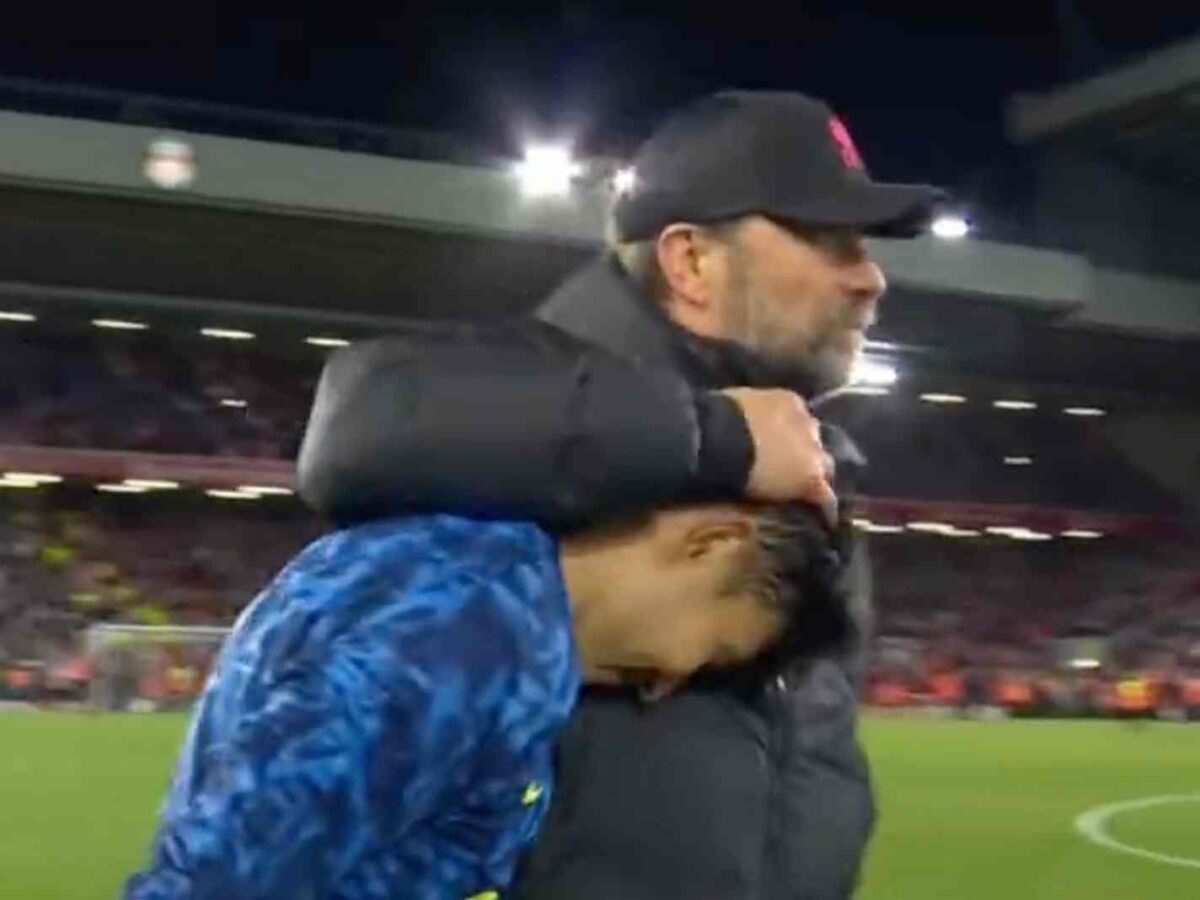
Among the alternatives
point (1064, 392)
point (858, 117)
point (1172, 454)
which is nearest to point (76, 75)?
point (858, 117)

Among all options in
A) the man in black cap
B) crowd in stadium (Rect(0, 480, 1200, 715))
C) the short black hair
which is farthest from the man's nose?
crowd in stadium (Rect(0, 480, 1200, 715))

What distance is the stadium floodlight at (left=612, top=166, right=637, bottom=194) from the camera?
1994mm

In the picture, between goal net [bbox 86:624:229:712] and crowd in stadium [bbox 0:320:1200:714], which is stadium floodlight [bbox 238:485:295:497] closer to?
crowd in stadium [bbox 0:320:1200:714]

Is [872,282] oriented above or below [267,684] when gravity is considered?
above

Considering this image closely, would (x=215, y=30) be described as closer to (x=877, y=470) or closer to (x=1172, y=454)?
(x=877, y=470)

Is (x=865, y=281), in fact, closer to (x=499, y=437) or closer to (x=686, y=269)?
(x=686, y=269)

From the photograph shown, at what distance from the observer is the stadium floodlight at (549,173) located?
30.2 meters

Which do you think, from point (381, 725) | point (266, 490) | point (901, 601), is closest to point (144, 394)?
point (266, 490)

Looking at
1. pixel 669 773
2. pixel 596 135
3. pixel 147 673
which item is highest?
pixel 596 135

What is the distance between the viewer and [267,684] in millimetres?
1570

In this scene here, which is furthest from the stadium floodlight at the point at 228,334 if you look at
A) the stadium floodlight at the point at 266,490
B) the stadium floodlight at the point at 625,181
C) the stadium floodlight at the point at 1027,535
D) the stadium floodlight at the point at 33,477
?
the stadium floodlight at the point at 625,181

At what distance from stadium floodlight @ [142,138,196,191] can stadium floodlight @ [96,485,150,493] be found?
645 centimetres

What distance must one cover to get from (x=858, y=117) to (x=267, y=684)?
40071mm

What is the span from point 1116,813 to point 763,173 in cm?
1316
